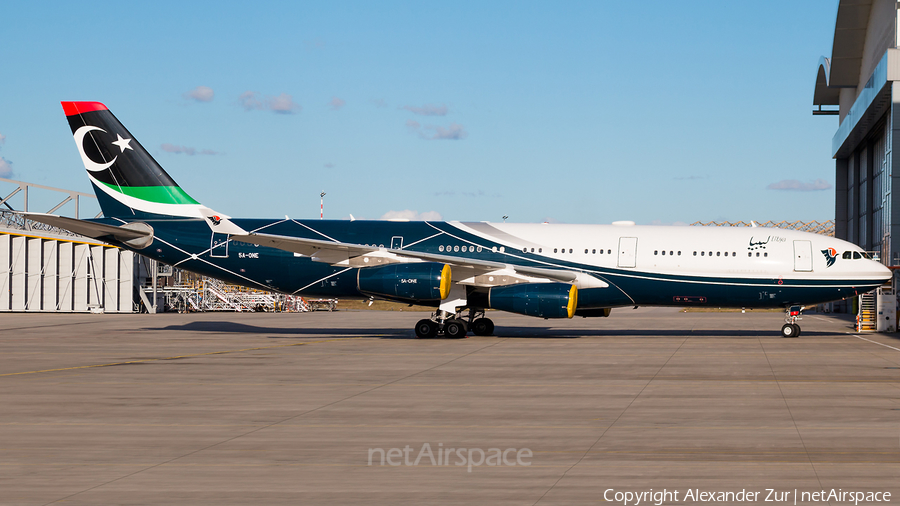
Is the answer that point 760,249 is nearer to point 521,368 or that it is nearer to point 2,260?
point 521,368

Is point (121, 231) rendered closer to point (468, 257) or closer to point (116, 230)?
point (116, 230)

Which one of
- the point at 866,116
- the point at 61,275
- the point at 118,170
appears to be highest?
the point at 866,116

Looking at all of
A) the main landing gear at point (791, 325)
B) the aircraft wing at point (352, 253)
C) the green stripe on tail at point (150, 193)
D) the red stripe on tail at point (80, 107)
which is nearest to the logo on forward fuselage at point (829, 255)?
the main landing gear at point (791, 325)

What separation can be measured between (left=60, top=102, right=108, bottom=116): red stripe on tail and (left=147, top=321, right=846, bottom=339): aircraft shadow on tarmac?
9.48 m

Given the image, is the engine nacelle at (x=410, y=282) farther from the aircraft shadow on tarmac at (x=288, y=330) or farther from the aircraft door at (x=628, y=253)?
the aircraft door at (x=628, y=253)

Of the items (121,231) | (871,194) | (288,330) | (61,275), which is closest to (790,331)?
(288,330)

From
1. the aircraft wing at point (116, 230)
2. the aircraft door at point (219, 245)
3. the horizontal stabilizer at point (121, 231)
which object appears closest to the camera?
the aircraft wing at point (116, 230)

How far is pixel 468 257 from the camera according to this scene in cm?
2884

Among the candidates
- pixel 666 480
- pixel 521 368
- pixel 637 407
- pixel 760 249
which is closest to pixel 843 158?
pixel 760 249

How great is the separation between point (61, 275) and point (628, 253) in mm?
44975

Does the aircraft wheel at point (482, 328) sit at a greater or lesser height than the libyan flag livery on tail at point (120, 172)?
lesser

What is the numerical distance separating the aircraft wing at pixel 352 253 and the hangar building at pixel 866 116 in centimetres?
2487

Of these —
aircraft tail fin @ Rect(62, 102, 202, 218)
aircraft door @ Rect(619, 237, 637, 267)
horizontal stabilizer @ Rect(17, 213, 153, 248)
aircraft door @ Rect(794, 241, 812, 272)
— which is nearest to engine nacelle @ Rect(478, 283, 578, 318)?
aircraft door @ Rect(619, 237, 637, 267)

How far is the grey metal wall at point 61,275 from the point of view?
178 ft
